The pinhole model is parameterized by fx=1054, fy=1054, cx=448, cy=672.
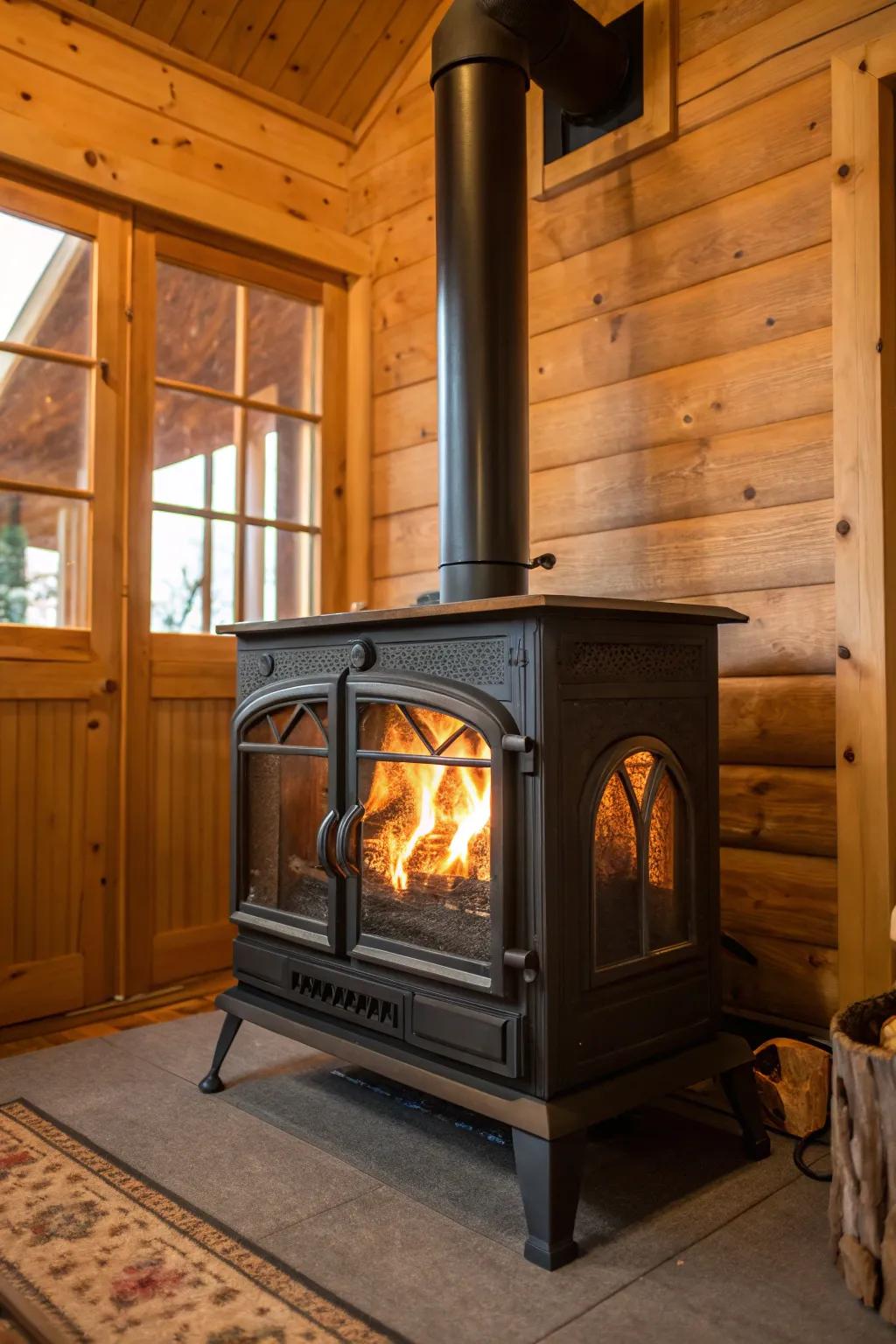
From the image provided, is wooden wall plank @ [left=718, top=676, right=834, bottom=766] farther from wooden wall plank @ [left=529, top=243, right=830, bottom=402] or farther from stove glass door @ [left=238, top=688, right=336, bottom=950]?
stove glass door @ [left=238, top=688, right=336, bottom=950]

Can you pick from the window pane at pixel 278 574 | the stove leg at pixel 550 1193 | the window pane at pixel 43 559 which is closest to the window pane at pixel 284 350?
the window pane at pixel 278 574

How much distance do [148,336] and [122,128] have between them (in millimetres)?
543

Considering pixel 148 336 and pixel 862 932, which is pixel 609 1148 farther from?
pixel 148 336

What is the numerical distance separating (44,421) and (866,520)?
78.2 inches

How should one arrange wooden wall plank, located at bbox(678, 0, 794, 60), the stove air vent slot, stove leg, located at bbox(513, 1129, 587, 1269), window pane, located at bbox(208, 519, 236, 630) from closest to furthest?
stove leg, located at bbox(513, 1129, 587, 1269), the stove air vent slot, wooden wall plank, located at bbox(678, 0, 794, 60), window pane, located at bbox(208, 519, 236, 630)

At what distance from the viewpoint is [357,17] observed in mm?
3008

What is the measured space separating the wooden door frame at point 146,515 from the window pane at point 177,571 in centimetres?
5

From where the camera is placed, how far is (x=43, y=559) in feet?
8.79

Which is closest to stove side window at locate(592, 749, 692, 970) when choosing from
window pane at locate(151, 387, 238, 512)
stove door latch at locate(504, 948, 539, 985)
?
stove door latch at locate(504, 948, 539, 985)

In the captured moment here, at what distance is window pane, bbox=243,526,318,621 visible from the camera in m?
3.11

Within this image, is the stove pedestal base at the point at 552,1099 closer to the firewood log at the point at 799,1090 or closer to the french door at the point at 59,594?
the firewood log at the point at 799,1090

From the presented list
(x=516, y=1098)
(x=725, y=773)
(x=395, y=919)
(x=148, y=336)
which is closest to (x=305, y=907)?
(x=395, y=919)

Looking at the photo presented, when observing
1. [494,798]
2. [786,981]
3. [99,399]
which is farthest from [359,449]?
[786,981]

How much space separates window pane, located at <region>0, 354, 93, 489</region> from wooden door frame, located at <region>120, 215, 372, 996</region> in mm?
136
